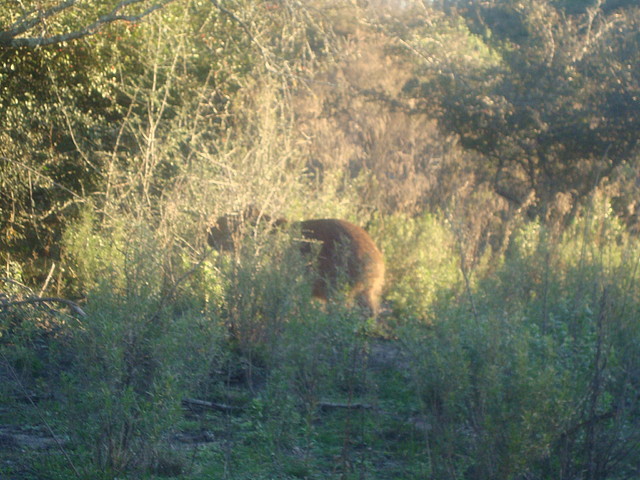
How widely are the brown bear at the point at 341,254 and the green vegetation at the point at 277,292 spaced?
261 millimetres

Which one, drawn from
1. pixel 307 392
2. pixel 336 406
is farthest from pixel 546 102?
pixel 307 392

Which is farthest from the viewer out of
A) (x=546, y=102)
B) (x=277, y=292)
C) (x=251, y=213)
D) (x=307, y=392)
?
(x=546, y=102)

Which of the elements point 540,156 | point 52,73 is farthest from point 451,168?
point 52,73

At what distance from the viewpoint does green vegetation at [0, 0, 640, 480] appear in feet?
11.3

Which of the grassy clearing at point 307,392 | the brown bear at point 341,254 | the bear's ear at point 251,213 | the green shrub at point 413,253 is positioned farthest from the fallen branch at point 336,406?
the green shrub at point 413,253

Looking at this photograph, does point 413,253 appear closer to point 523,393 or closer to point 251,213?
point 251,213

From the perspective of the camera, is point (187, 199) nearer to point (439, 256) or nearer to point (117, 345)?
point (117, 345)

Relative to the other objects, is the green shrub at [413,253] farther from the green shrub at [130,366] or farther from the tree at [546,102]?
the green shrub at [130,366]

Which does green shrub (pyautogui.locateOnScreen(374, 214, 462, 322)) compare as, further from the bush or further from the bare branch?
the bare branch

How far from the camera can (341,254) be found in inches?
250

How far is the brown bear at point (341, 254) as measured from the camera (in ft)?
20.3

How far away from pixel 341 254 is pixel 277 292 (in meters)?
1.32

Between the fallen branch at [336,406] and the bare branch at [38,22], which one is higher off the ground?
the bare branch at [38,22]

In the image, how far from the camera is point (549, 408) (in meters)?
3.38
